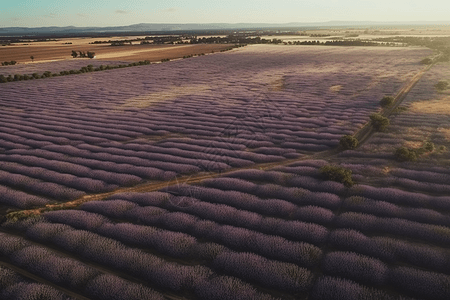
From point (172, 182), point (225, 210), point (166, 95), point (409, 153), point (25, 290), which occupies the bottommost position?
point (172, 182)

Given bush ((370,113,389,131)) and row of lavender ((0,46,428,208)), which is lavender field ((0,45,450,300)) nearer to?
row of lavender ((0,46,428,208))

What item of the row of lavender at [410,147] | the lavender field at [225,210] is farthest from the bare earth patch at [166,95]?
the row of lavender at [410,147]

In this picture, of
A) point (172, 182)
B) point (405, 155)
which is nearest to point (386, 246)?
point (405, 155)

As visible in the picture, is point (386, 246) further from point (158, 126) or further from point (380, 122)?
point (158, 126)

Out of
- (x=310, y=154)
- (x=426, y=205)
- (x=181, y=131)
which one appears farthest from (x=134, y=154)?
(x=426, y=205)

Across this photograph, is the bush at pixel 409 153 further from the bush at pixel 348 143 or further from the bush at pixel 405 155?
the bush at pixel 348 143

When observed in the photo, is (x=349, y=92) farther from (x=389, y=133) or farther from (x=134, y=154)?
(x=134, y=154)
